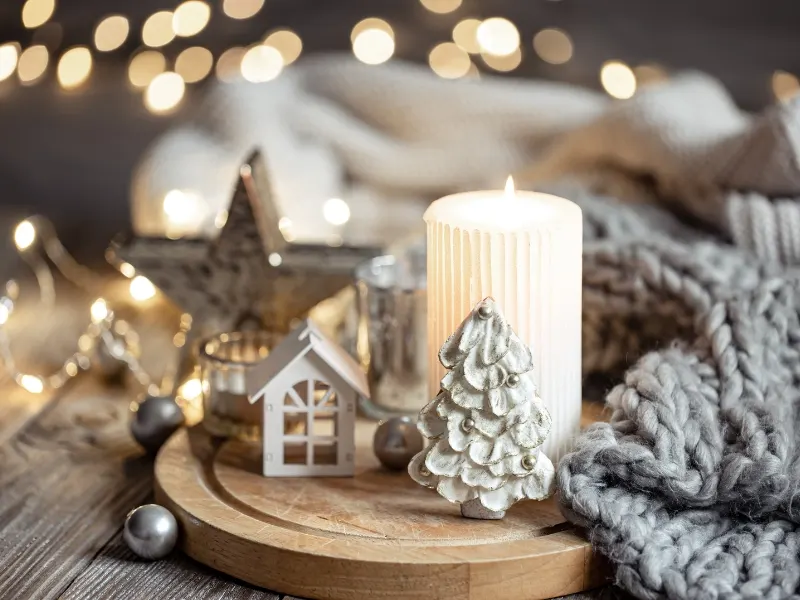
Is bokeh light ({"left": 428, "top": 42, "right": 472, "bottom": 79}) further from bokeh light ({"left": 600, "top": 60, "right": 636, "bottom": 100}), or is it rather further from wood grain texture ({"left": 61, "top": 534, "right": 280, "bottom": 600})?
wood grain texture ({"left": 61, "top": 534, "right": 280, "bottom": 600})

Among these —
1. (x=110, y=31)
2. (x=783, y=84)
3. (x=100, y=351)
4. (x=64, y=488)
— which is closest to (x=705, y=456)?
(x=64, y=488)

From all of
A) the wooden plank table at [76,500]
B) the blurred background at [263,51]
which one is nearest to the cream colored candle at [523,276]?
the wooden plank table at [76,500]

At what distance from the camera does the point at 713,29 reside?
1.75 metres

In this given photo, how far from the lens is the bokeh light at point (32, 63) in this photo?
1666 millimetres

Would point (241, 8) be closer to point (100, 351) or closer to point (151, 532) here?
point (100, 351)

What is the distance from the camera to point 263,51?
1771mm

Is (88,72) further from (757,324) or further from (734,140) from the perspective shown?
(757,324)

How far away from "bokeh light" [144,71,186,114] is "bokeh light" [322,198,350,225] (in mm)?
545

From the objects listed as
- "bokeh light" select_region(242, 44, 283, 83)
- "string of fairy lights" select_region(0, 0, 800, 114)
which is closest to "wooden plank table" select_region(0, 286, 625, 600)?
"bokeh light" select_region(242, 44, 283, 83)

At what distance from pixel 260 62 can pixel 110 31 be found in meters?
0.28

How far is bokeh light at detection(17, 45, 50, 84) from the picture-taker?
167 cm

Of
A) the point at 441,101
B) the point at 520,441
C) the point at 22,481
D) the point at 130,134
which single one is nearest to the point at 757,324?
the point at 520,441

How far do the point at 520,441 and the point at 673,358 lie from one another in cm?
17

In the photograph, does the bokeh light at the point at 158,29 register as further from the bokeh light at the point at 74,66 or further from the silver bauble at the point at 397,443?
the silver bauble at the point at 397,443
